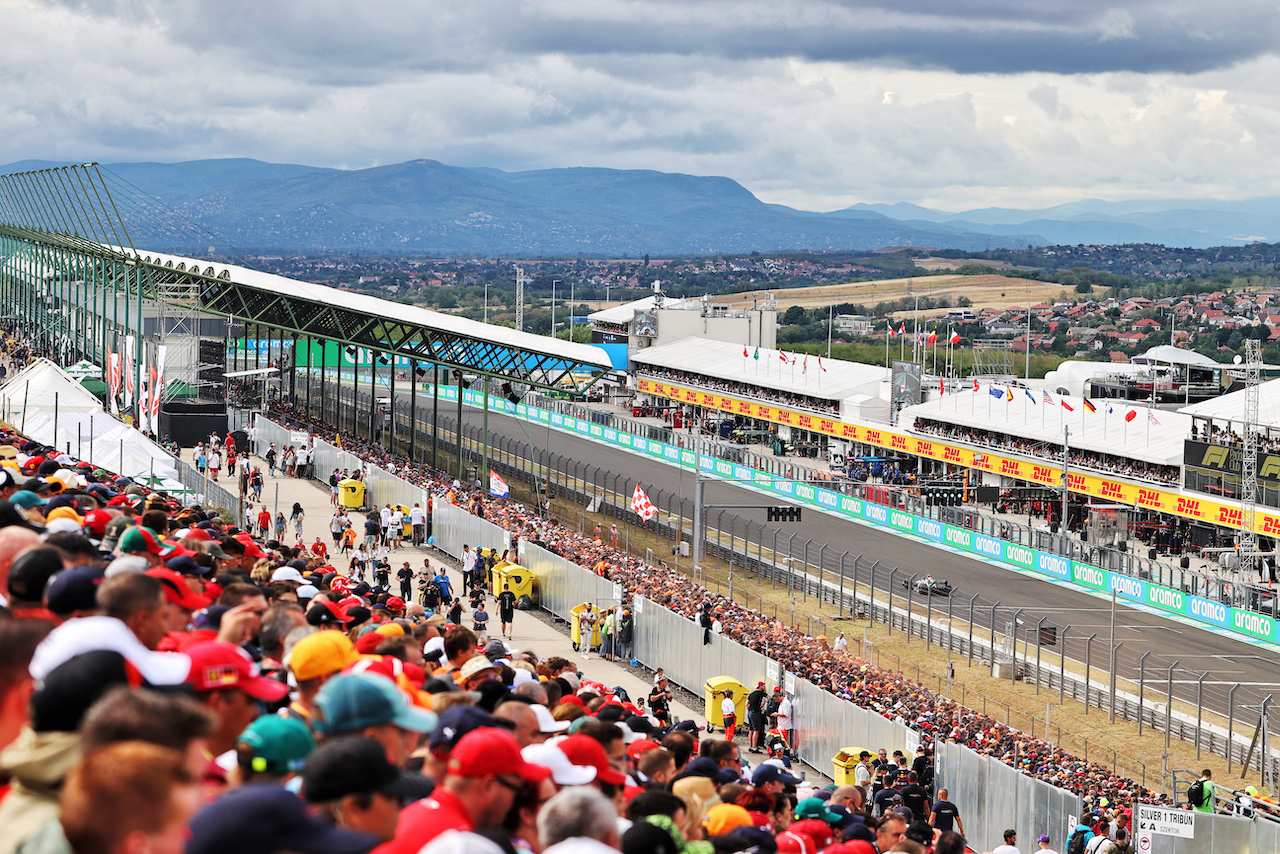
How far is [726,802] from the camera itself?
8.45 metres

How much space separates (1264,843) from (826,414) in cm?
5412

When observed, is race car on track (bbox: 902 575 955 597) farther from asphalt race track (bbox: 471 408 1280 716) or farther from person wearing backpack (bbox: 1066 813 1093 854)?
person wearing backpack (bbox: 1066 813 1093 854)

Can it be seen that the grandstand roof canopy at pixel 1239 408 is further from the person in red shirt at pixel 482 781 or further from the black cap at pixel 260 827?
the black cap at pixel 260 827

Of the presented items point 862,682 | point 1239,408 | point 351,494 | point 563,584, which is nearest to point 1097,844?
point 862,682

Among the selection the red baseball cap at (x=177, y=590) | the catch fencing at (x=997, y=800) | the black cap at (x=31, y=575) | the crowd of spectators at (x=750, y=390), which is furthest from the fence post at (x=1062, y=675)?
the crowd of spectators at (x=750, y=390)

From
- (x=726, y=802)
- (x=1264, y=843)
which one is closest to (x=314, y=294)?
(x=1264, y=843)

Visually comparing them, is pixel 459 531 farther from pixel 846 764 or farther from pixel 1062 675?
pixel 846 764

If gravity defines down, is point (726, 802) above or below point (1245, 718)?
above

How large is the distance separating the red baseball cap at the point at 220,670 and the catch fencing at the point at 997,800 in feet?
44.7

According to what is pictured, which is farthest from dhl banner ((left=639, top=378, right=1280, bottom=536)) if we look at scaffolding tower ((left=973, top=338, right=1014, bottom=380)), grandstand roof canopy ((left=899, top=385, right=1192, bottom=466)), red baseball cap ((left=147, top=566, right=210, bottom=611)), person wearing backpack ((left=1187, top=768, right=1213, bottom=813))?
red baseball cap ((left=147, top=566, right=210, bottom=611))

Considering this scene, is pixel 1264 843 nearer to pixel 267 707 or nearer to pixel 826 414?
pixel 267 707

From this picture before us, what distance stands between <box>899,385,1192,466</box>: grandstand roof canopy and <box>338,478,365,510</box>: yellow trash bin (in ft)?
82.6

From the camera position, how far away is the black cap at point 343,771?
4.59m

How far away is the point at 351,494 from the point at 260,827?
37816 millimetres
